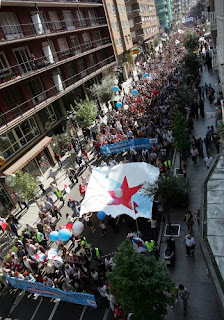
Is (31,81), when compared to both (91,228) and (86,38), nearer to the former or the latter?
(86,38)

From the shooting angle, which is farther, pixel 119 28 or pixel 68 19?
pixel 119 28

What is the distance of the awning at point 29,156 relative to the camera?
1820cm

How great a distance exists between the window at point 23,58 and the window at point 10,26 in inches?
44.1

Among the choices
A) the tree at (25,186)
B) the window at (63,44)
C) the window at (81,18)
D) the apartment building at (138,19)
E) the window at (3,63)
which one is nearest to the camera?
the tree at (25,186)

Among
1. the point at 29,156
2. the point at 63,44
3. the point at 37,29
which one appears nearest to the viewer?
the point at 29,156

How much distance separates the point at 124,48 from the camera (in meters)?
45.7

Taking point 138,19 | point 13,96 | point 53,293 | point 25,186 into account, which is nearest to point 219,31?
point 13,96

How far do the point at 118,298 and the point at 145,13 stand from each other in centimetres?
6947

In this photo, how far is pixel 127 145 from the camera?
19.6 m

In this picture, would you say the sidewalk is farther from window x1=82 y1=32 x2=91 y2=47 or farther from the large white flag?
window x1=82 y1=32 x2=91 y2=47

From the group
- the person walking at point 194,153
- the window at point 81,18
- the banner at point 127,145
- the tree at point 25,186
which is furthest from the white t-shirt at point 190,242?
the window at point 81,18

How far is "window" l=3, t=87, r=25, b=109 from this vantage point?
20.0 m

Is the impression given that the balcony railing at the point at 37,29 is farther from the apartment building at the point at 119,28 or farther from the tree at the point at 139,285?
the tree at the point at 139,285

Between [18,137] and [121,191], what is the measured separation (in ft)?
39.2
